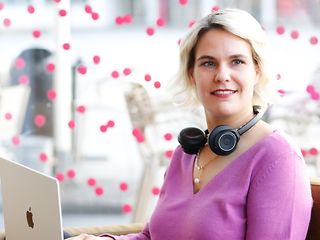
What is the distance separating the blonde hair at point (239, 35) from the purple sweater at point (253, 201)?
0.20 metres

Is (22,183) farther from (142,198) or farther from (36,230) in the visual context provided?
(142,198)

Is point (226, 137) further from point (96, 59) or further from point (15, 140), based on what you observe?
point (15, 140)

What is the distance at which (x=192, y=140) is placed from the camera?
1.80 m

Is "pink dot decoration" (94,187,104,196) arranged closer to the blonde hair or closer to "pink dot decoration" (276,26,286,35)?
"pink dot decoration" (276,26,286,35)

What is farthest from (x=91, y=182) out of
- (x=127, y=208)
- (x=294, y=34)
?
(x=294, y=34)

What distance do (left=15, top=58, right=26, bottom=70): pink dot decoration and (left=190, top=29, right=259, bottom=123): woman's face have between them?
1.48 m

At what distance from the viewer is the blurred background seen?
2818 millimetres

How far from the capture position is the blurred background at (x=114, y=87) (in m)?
2.82

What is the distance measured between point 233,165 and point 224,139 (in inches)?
2.6

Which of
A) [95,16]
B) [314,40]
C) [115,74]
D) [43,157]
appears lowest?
[43,157]

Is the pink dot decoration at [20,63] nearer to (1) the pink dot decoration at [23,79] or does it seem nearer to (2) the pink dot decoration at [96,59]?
(1) the pink dot decoration at [23,79]

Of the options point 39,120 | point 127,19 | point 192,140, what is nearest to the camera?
point 192,140

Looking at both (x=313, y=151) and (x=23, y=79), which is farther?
(x=23, y=79)

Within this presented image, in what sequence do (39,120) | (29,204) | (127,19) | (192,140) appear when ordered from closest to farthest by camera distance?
(29,204) < (192,140) < (127,19) < (39,120)
